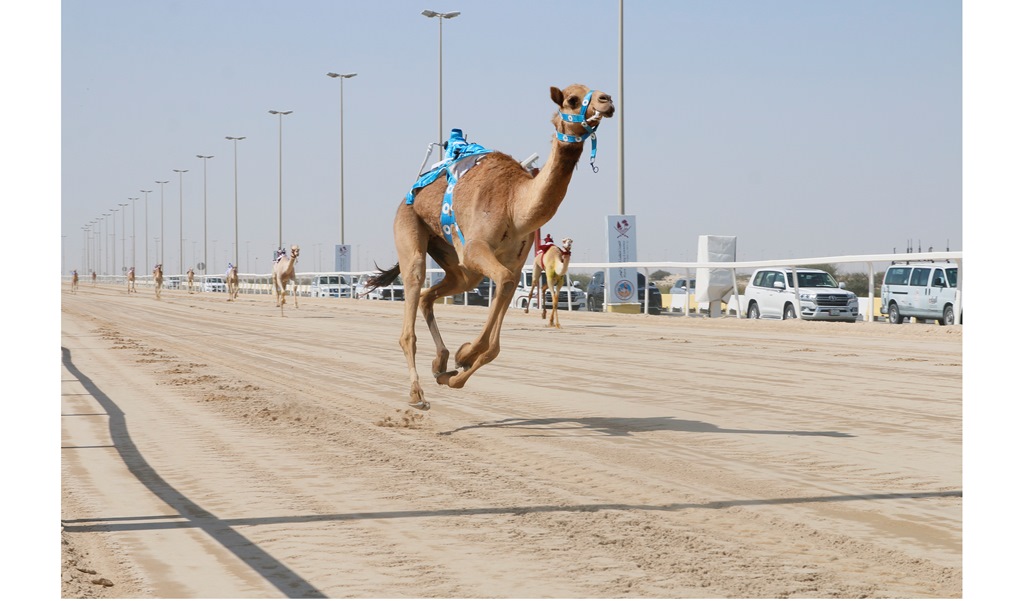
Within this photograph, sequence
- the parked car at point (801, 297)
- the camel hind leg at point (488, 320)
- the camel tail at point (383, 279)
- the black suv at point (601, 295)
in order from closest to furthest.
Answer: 1. the camel hind leg at point (488, 320)
2. the camel tail at point (383, 279)
3. the parked car at point (801, 297)
4. the black suv at point (601, 295)

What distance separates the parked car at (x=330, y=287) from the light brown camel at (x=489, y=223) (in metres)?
44.0

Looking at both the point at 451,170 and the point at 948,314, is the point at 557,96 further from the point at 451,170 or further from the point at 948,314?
the point at 948,314

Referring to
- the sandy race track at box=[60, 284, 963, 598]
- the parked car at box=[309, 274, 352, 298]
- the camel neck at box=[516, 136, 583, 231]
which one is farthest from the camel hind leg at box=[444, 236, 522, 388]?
the parked car at box=[309, 274, 352, 298]

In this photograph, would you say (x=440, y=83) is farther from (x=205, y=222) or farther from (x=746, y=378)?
(x=205, y=222)

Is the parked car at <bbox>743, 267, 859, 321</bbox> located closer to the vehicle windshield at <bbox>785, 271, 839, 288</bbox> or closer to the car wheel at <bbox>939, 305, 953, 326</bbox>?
the vehicle windshield at <bbox>785, 271, 839, 288</bbox>

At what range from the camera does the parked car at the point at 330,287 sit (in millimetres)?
56219

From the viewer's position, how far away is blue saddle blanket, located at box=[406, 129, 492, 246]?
9.78m

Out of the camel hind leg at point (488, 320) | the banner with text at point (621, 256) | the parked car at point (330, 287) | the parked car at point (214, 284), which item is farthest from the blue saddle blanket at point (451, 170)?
the parked car at point (214, 284)

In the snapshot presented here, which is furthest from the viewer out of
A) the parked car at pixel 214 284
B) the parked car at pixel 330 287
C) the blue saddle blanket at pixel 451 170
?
the parked car at pixel 214 284

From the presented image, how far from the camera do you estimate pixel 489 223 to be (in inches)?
361

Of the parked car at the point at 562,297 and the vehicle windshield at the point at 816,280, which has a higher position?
the vehicle windshield at the point at 816,280

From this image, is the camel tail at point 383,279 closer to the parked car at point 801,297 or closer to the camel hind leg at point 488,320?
the camel hind leg at point 488,320

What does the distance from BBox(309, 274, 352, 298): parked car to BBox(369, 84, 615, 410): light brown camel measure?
44.0m

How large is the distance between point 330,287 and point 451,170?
4791 cm
